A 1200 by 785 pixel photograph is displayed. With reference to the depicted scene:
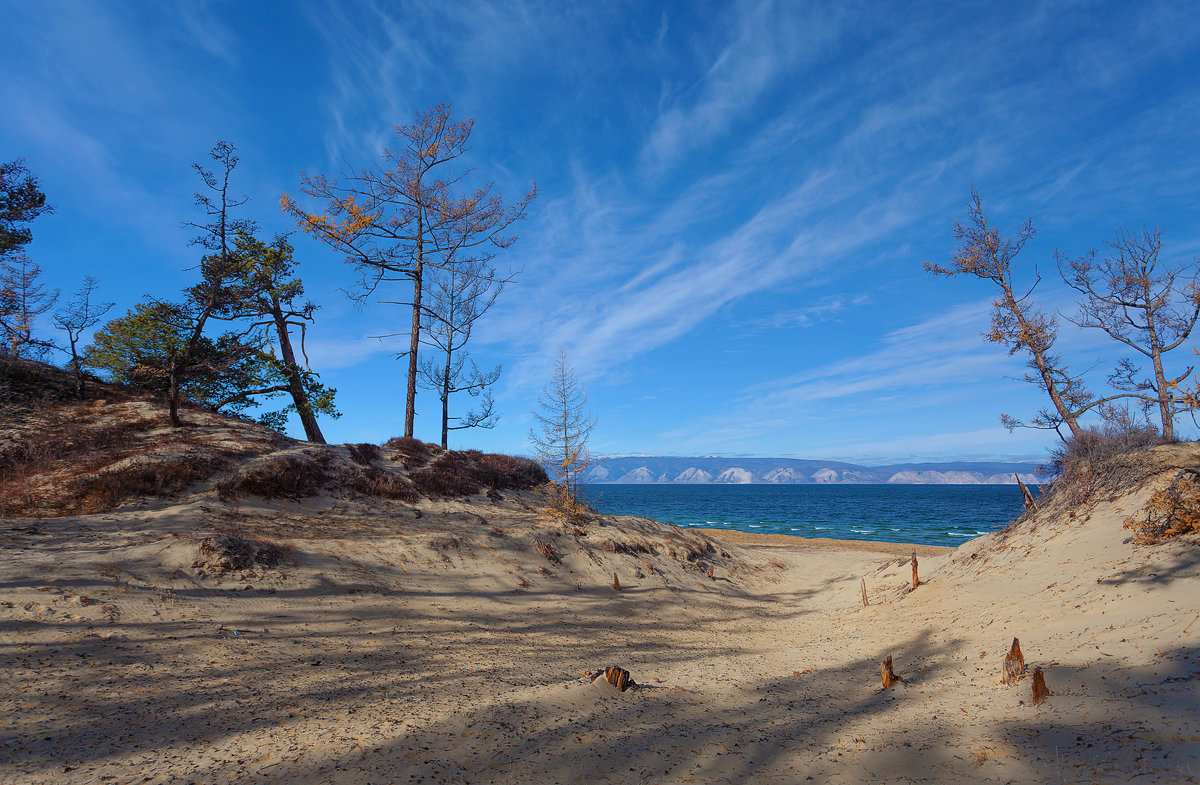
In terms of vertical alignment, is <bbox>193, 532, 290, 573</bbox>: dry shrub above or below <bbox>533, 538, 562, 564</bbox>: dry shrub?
above

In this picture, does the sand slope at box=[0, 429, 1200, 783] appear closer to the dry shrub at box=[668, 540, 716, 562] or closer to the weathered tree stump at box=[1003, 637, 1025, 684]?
the weathered tree stump at box=[1003, 637, 1025, 684]

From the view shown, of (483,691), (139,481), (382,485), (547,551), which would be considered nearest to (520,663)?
(483,691)

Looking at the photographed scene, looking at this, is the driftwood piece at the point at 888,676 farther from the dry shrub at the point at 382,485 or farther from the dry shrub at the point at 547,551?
the dry shrub at the point at 382,485

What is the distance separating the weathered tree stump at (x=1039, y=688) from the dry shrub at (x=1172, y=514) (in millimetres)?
5587

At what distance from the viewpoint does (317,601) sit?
857 centimetres

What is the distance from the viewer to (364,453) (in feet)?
55.1

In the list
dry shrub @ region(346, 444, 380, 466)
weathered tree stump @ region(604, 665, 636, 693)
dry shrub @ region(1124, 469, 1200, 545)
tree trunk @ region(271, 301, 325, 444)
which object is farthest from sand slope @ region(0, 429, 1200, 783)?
tree trunk @ region(271, 301, 325, 444)

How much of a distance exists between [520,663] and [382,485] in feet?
28.9

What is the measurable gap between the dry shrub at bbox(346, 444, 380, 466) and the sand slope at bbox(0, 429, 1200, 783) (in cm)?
303

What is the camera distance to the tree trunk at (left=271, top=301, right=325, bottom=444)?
18.3 metres

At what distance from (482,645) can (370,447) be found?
11011mm

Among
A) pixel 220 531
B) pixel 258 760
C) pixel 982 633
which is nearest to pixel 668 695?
pixel 258 760

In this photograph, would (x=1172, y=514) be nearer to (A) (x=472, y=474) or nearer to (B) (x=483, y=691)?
(B) (x=483, y=691)

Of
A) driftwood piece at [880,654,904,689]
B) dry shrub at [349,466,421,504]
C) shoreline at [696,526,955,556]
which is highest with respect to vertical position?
dry shrub at [349,466,421,504]
